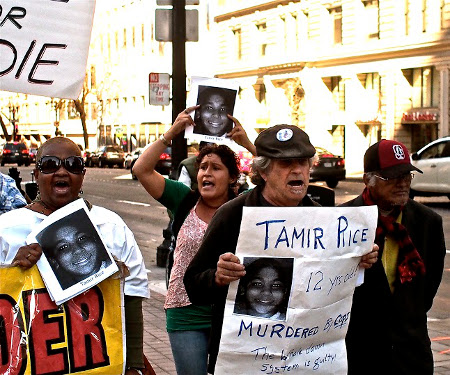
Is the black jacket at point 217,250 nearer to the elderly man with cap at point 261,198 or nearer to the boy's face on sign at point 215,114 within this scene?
the elderly man with cap at point 261,198

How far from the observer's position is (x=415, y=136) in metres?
41.4

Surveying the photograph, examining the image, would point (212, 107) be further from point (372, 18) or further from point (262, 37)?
point (262, 37)

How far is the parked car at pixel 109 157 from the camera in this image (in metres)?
56.3

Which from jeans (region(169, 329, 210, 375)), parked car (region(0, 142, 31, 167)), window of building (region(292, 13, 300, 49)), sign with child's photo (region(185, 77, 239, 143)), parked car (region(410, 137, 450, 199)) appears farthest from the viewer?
parked car (region(0, 142, 31, 167))

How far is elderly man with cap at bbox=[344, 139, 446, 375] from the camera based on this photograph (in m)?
3.90

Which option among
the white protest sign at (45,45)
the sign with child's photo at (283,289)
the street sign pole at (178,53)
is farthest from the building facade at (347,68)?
the sign with child's photo at (283,289)

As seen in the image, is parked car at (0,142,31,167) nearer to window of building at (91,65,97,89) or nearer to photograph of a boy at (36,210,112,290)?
window of building at (91,65,97,89)

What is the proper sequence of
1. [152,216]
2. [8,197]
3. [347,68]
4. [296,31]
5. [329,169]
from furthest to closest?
[296,31], [347,68], [329,169], [152,216], [8,197]

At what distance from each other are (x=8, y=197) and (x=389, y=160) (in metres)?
2.36

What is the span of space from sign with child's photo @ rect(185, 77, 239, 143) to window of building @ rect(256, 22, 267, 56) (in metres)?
47.5

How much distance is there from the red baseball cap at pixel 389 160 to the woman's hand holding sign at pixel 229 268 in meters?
0.96

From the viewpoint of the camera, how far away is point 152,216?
20594mm

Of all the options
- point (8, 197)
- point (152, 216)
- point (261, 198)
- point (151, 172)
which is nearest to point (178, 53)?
point (8, 197)

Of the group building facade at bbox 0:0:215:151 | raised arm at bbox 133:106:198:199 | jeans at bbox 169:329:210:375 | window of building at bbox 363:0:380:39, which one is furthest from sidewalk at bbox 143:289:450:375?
building facade at bbox 0:0:215:151
